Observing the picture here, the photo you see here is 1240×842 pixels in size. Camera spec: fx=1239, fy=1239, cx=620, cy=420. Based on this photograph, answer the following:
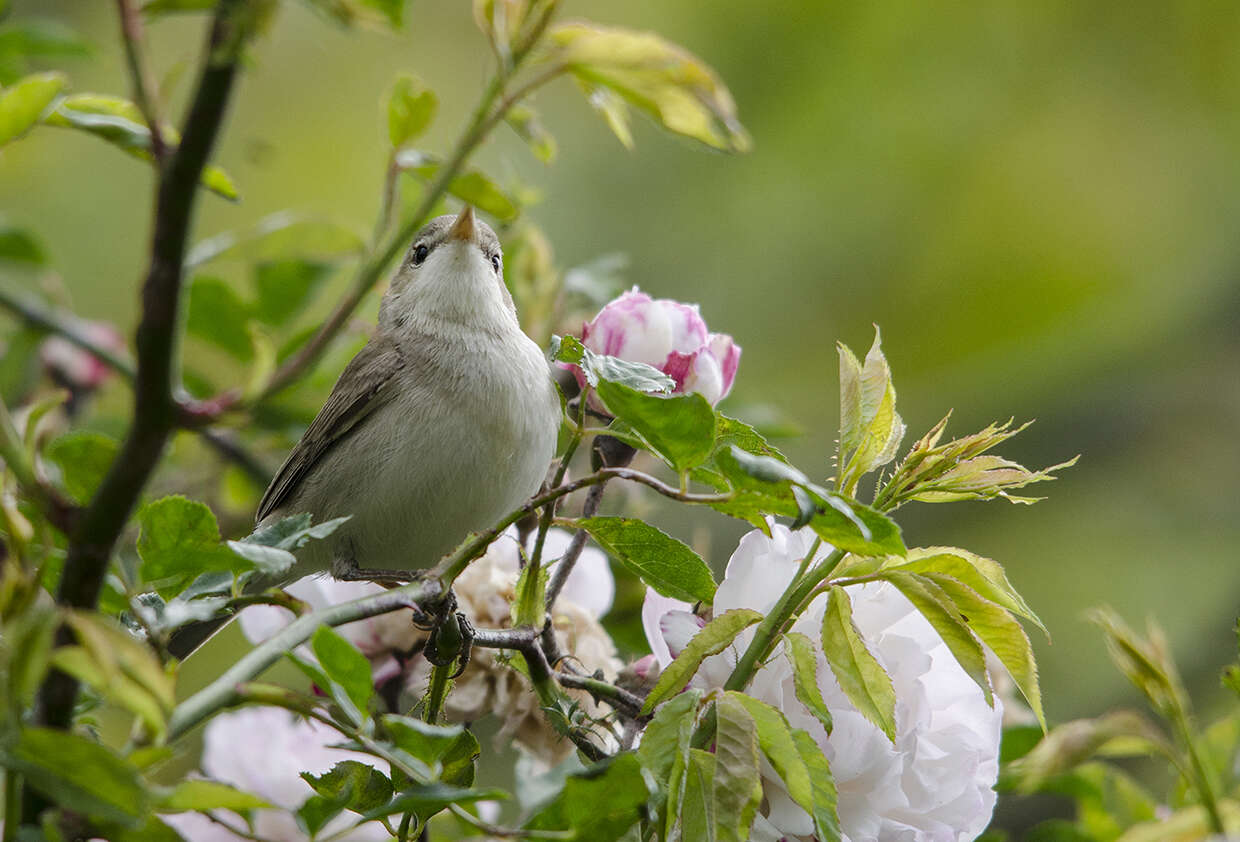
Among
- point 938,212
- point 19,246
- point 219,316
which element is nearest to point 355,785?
point 219,316

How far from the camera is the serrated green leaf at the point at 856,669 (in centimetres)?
86

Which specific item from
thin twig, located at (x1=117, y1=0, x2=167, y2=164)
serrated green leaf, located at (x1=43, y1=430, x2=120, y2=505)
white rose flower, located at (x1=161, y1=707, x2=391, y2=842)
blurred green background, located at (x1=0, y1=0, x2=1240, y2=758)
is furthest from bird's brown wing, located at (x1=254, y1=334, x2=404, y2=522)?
blurred green background, located at (x1=0, y1=0, x2=1240, y2=758)

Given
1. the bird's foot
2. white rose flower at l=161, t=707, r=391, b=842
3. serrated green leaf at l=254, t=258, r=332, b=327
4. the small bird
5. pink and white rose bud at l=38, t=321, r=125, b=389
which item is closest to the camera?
the bird's foot

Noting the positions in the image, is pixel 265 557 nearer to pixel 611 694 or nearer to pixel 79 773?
pixel 79 773

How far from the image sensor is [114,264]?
13.2 ft

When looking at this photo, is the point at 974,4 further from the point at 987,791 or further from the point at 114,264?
the point at 987,791

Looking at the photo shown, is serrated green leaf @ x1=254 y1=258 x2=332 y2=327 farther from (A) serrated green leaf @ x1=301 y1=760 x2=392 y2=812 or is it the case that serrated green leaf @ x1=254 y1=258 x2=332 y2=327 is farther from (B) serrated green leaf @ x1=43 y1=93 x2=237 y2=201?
(A) serrated green leaf @ x1=301 y1=760 x2=392 y2=812

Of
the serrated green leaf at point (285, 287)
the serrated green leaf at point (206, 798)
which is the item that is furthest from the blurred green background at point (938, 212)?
the serrated green leaf at point (206, 798)

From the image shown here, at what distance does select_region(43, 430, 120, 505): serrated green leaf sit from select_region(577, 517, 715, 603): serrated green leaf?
14.7 inches

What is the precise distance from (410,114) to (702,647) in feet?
1.50

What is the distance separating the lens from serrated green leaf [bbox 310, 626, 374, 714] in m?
0.75

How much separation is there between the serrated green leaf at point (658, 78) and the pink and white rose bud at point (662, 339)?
36 centimetres

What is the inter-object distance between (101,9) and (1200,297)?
3906 mm

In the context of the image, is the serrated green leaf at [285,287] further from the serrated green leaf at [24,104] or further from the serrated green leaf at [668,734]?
the serrated green leaf at [668,734]
